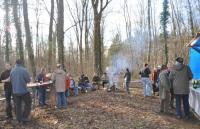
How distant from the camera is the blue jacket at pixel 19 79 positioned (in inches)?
480

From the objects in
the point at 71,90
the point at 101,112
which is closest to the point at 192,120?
the point at 101,112

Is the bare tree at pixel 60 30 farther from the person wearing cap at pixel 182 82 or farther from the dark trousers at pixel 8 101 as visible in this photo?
the person wearing cap at pixel 182 82

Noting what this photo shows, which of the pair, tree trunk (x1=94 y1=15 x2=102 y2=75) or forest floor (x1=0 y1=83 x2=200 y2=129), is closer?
forest floor (x1=0 y1=83 x2=200 y2=129)

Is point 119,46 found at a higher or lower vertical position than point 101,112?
higher

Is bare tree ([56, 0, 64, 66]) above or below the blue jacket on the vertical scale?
above

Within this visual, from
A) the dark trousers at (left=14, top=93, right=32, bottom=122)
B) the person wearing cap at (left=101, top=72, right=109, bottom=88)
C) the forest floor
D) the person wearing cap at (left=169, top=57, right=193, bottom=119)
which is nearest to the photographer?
the forest floor

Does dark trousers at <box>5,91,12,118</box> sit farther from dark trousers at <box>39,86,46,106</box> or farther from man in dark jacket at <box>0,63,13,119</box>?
dark trousers at <box>39,86,46,106</box>

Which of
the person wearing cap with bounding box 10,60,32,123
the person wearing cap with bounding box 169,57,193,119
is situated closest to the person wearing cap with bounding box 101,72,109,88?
the person wearing cap with bounding box 169,57,193,119

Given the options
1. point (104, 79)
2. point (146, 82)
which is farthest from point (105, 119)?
point (104, 79)

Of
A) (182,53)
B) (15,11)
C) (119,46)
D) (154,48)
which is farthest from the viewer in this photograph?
(119,46)

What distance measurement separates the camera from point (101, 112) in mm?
12883

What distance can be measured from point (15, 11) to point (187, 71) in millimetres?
14275

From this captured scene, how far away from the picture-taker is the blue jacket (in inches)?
480

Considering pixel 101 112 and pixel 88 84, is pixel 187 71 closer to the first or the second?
pixel 101 112
